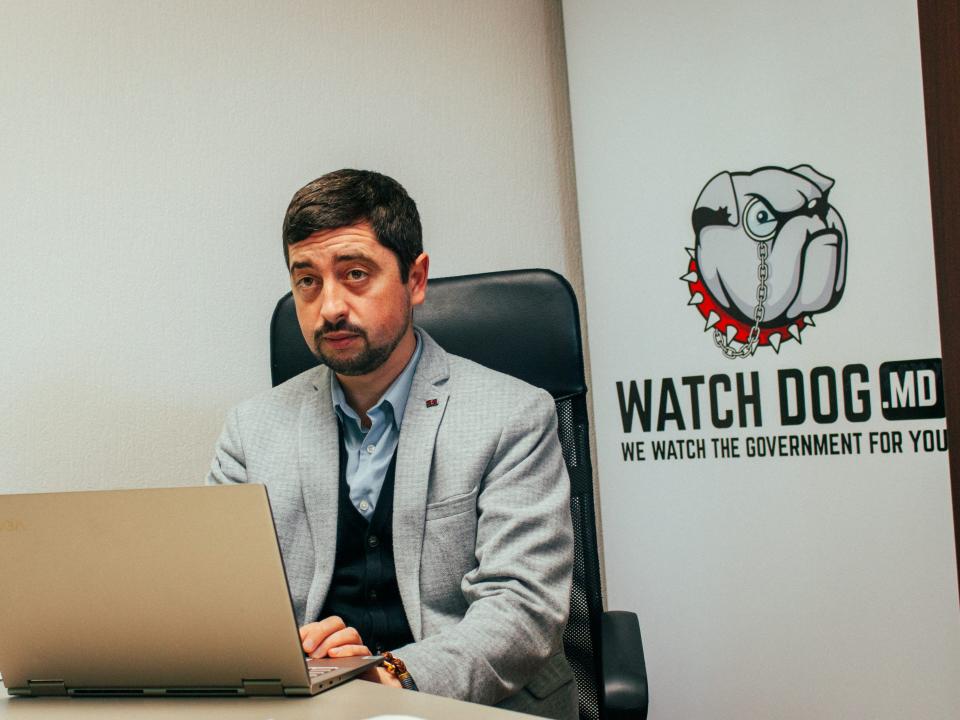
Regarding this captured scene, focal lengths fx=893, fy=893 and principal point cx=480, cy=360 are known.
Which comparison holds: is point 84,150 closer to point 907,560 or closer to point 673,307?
point 673,307

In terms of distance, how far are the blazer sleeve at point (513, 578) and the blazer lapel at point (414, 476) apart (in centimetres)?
9

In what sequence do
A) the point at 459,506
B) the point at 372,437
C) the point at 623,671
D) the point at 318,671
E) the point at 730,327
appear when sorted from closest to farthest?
the point at 318,671 → the point at 623,671 → the point at 459,506 → the point at 372,437 → the point at 730,327

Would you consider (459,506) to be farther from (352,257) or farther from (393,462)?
(352,257)

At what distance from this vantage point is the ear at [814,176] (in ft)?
6.61


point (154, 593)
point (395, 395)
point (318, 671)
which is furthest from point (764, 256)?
point (154, 593)

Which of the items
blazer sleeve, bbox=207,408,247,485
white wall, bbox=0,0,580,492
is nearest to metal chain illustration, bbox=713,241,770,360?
white wall, bbox=0,0,580,492

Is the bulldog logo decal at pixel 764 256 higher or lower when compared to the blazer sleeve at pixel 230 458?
higher

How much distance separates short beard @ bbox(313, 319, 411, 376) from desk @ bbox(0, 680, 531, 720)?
628 millimetres

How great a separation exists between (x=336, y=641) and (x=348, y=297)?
1.93 feet

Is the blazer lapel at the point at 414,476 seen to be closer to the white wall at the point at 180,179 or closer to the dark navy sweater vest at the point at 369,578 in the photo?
the dark navy sweater vest at the point at 369,578

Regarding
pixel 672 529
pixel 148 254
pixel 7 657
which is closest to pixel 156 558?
pixel 7 657

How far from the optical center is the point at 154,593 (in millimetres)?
865

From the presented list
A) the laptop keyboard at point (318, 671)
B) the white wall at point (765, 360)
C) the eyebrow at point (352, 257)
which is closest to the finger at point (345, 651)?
the laptop keyboard at point (318, 671)

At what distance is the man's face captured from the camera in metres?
1.47
